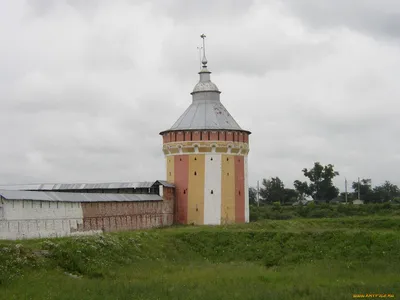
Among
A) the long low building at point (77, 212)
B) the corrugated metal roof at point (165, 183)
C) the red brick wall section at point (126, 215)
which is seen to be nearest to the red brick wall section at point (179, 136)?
the corrugated metal roof at point (165, 183)

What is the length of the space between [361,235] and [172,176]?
52.8 feet

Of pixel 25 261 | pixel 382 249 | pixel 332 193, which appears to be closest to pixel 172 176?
pixel 382 249

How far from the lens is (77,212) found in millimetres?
29234

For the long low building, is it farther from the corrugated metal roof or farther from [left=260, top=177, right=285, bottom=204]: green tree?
[left=260, top=177, right=285, bottom=204]: green tree

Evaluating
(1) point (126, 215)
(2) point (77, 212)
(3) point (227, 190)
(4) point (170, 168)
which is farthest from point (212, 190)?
(2) point (77, 212)

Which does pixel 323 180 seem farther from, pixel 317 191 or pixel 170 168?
pixel 170 168

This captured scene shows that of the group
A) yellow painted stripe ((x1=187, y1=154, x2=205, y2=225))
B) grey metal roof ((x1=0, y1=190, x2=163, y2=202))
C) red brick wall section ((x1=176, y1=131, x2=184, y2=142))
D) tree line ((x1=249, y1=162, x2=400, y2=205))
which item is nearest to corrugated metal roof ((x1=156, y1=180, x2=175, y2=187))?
grey metal roof ((x1=0, y1=190, x2=163, y2=202))

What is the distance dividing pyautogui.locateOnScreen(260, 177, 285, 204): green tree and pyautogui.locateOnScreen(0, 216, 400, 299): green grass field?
4446 centimetres

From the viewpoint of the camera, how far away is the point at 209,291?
1795cm

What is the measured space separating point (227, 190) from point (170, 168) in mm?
4058

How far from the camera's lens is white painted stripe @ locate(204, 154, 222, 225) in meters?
39.5

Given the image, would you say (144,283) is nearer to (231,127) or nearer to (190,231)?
(190,231)

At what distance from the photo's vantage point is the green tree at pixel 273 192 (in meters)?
74.6

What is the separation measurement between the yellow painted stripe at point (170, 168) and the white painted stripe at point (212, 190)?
2352 millimetres
